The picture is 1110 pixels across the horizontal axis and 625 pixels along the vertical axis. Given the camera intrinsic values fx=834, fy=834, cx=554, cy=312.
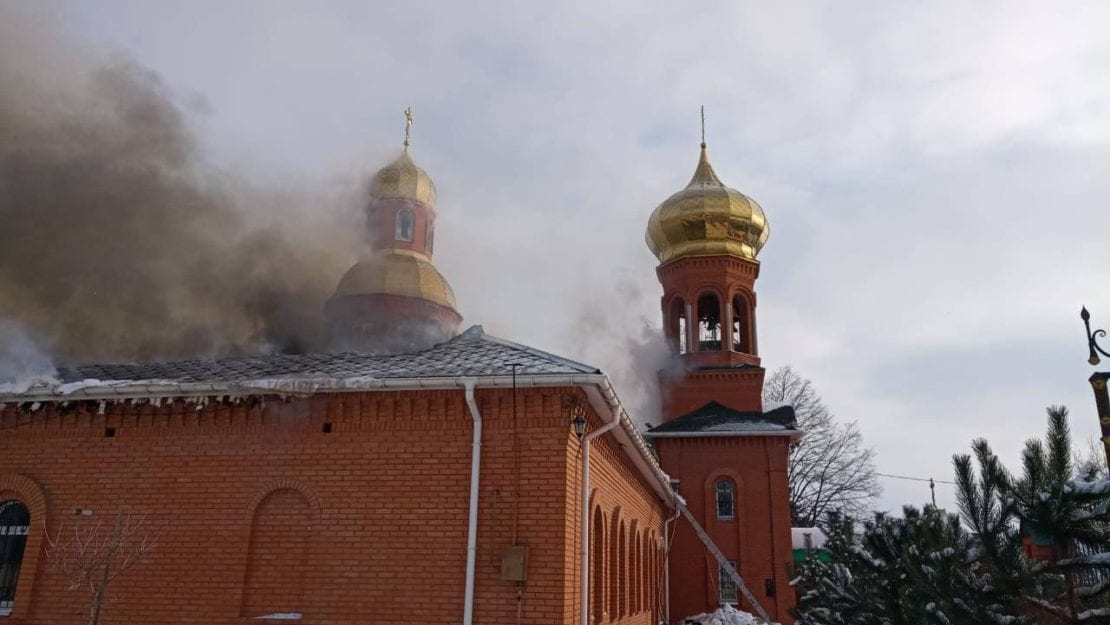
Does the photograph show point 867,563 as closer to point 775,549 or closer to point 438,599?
point 438,599

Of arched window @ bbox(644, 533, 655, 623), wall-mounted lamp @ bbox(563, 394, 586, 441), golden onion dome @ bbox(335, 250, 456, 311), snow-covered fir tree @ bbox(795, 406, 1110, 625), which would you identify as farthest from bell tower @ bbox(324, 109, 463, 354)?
snow-covered fir tree @ bbox(795, 406, 1110, 625)

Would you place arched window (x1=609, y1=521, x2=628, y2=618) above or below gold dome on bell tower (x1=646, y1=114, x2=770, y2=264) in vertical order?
below

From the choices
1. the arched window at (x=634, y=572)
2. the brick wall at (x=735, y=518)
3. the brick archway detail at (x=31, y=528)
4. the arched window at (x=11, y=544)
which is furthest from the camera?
the brick wall at (x=735, y=518)

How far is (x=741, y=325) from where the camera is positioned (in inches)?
1041

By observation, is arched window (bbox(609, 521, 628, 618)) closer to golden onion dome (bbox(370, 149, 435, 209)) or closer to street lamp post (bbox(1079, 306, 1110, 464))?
street lamp post (bbox(1079, 306, 1110, 464))

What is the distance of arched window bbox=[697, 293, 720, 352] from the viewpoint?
26.1 m

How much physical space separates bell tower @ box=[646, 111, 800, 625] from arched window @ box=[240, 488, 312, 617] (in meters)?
14.3

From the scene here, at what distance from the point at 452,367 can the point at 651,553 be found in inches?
436

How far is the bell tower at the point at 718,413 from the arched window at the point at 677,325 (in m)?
0.03

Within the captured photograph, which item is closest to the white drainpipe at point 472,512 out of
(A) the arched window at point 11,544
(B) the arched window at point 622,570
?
(B) the arched window at point 622,570

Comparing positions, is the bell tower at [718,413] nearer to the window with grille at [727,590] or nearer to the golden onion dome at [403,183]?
the window with grille at [727,590]

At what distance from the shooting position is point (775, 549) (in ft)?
73.5

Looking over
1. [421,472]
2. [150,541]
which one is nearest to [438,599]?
[421,472]

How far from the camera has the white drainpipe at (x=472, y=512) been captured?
855cm
